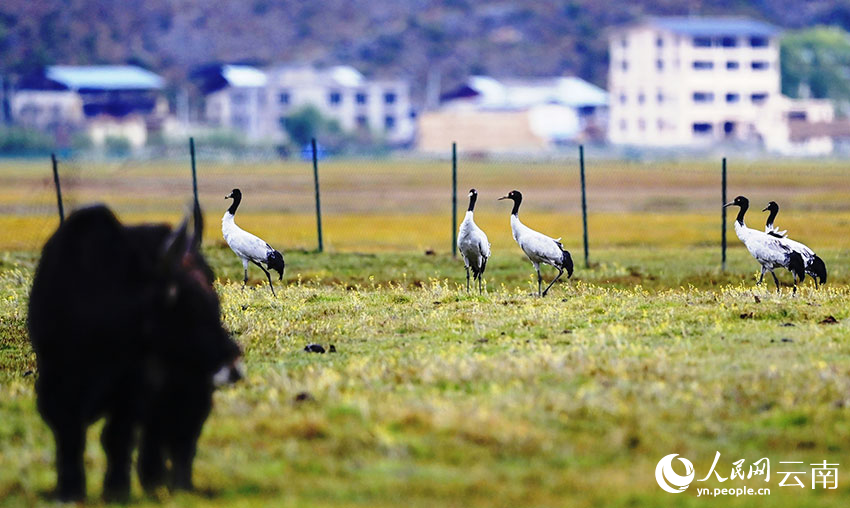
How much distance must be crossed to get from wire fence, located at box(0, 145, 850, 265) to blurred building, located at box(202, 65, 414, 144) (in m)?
47.7

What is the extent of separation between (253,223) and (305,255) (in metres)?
16.9

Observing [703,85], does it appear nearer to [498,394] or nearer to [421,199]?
[421,199]

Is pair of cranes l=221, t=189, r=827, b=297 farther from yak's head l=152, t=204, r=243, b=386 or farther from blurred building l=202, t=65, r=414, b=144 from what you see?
blurred building l=202, t=65, r=414, b=144

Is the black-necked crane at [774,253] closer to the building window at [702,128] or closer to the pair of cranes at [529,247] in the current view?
the pair of cranes at [529,247]

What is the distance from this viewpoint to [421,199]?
188ft

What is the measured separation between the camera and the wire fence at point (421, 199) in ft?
117

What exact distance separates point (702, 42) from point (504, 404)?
129m

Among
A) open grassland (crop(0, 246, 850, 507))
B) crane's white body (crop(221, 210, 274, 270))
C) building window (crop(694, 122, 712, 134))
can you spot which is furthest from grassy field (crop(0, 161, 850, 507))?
building window (crop(694, 122, 712, 134))

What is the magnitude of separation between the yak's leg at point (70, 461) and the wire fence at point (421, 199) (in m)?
17.5

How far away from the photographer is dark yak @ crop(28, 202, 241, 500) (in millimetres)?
7980

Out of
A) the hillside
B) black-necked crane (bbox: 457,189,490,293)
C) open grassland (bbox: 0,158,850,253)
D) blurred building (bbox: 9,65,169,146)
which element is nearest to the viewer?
black-necked crane (bbox: 457,189,490,293)

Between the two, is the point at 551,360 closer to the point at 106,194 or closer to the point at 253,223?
the point at 253,223

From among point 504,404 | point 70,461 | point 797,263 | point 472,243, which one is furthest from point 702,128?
point 70,461

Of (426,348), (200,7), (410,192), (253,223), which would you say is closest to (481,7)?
(200,7)
